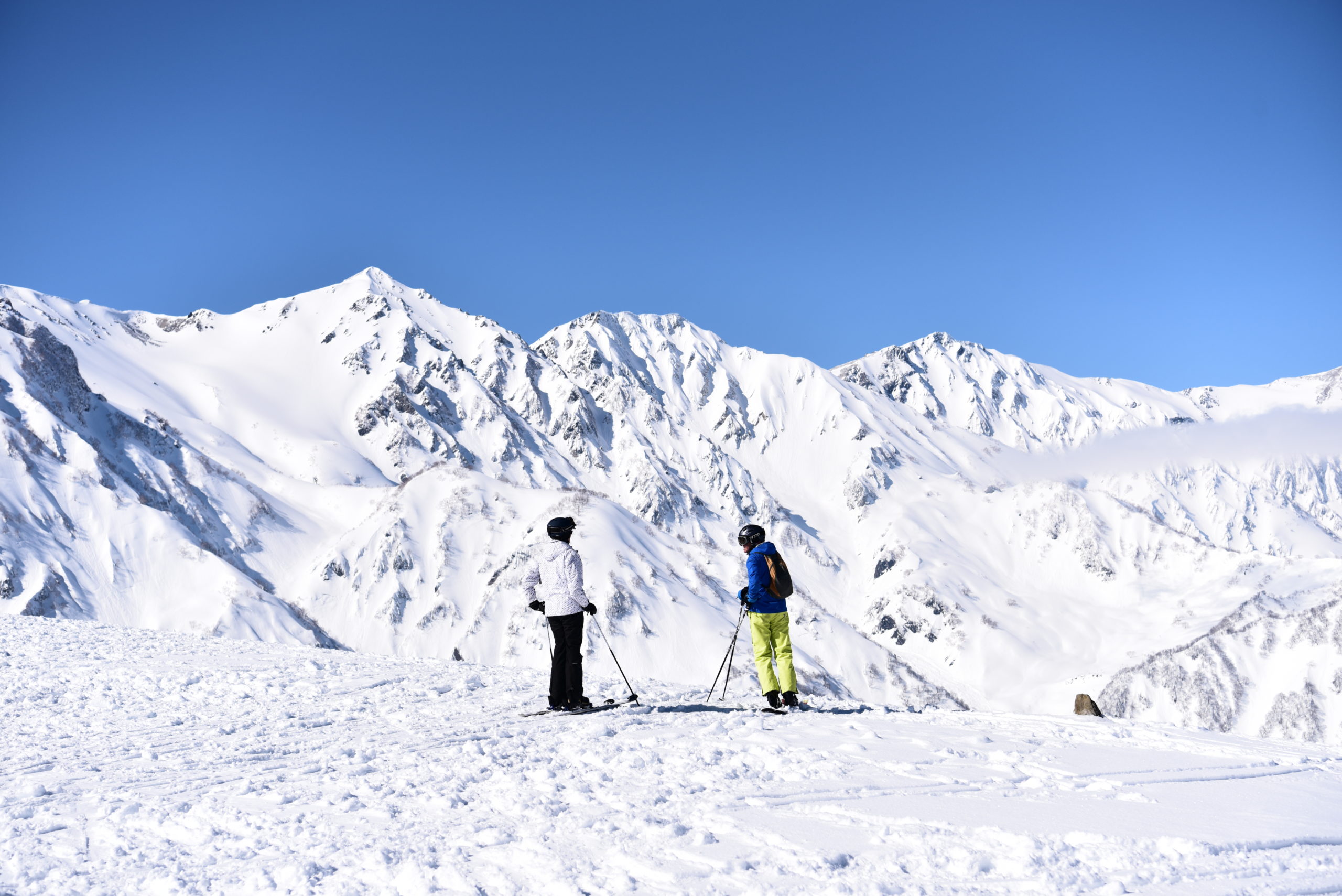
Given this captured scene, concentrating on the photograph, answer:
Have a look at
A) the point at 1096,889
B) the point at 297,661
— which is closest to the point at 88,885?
the point at 1096,889

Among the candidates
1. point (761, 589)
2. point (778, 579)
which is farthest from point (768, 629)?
point (778, 579)

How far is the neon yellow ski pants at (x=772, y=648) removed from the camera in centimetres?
1312

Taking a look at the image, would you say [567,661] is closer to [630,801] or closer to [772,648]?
[772,648]

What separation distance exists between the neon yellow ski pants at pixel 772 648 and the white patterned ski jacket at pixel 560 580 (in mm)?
2873

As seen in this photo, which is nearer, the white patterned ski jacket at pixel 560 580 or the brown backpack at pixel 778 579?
the white patterned ski jacket at pixel 560 580

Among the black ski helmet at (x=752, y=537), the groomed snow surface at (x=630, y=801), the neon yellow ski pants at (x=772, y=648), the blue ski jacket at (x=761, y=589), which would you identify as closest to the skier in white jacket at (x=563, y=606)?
the groomed snow surface at (x=630, y=801)

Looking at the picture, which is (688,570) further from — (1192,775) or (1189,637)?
(1189,637)

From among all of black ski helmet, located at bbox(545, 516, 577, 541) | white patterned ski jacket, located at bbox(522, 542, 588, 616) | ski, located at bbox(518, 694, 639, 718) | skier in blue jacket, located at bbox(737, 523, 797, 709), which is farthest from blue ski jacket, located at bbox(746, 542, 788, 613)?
black ski helmet, located at bbox(545, 516, 577, 541)

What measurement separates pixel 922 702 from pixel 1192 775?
13437cm

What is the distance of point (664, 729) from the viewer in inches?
434

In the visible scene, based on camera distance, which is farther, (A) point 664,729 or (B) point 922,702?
(B) point 922,702

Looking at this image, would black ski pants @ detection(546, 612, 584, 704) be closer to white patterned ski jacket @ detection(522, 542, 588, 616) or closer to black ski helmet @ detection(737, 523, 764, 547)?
white patterned ski jacket @ detection(522, 542, 588, 616)

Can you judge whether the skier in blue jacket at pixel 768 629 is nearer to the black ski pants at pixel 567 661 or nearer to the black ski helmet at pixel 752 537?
the black ski helmet at pixel 752 537

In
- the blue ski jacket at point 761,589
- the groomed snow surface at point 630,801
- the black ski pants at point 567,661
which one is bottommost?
the groomed snow surface at point 630,801
